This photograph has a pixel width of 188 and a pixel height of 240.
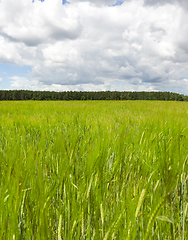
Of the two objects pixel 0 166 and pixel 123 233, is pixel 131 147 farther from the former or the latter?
pixel 0 166

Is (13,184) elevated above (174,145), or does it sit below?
below

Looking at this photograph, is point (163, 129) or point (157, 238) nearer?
point (157, 238)

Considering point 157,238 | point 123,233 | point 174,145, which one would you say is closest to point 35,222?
point 123,233

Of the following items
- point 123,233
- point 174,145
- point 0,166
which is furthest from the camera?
point 0,166

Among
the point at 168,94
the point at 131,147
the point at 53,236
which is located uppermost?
the point at 168,94

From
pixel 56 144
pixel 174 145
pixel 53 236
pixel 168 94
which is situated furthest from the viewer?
pixel 168 94

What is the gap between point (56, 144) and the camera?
132cm

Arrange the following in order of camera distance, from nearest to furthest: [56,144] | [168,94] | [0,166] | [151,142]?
1. [0,166]
2. [56,144]
3. [151,142]
4. [168,94]

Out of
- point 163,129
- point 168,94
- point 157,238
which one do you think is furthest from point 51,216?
point 168,94

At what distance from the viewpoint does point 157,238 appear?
673mm

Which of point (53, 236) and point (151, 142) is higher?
point (151, 142)

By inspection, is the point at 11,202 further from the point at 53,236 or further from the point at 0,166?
the point at 0,166

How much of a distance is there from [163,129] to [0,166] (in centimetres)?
184

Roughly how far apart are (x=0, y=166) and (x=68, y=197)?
0.66 metres
